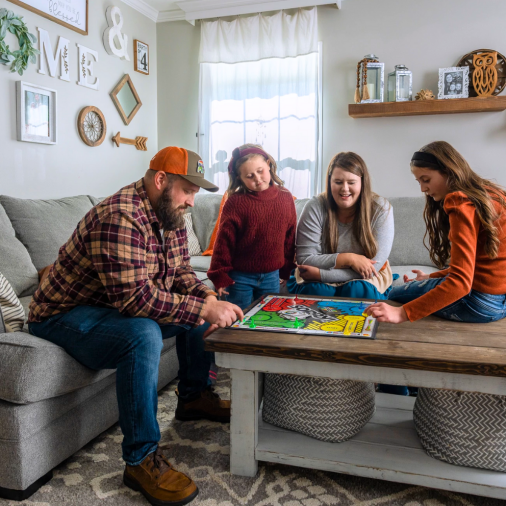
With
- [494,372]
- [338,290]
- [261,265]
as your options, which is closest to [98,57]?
[261,265]

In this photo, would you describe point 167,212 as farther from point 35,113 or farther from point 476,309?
point 35,113

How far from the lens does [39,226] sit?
2.48 metres

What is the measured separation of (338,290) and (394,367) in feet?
3.01

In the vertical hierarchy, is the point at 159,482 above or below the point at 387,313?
below

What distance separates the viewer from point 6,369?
4.45 ft

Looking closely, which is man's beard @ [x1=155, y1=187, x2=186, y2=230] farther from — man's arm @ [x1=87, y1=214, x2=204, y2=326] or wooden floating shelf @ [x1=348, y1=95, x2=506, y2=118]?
wooden floating shelf @ [x1=348, y1=95, x2=506, y2=118]

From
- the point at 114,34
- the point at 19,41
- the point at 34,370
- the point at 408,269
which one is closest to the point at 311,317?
the point at 34,370

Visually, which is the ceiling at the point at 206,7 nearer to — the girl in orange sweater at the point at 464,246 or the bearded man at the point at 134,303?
the girl in orange sweater at the point at 464,246

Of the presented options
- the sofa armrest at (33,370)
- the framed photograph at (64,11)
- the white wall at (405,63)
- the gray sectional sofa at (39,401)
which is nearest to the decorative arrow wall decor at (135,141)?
the framed photograph at (64,11)

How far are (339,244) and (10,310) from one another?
4.52 feet

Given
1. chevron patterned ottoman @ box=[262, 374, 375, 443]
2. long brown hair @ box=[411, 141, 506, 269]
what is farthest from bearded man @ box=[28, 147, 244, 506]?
long brown hair @ box=[411, 141, 506, 269]

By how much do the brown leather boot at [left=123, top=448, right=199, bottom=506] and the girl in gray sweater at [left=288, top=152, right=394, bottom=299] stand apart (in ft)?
3.29

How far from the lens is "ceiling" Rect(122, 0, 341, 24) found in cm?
372

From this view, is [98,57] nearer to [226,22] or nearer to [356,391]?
[226,22]
